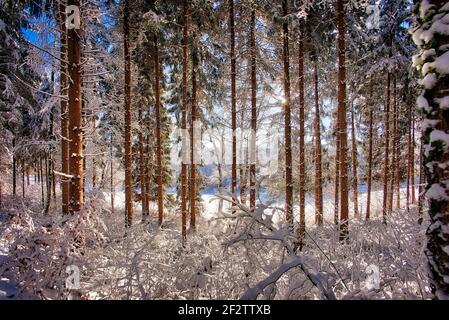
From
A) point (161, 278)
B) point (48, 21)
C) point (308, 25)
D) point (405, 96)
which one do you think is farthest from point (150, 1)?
point (405, 96)

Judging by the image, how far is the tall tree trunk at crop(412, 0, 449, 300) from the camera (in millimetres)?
2734

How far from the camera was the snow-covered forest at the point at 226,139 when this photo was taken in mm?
3313

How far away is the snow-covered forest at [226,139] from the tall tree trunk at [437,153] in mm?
13

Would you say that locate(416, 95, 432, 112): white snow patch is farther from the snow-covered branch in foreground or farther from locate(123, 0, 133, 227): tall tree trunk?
locate(123, 0, 133, 227): tall tree trunk

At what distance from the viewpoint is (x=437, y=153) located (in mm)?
2789

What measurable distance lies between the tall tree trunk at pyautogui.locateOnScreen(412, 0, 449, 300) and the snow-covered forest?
0.01 meters

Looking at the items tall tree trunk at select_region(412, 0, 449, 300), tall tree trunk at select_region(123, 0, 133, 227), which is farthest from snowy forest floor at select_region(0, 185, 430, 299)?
tall tree trunk at select_region(123, 0, 133, 227)

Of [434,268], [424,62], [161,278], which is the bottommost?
[161,278]

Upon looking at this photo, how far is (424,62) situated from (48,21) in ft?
30.6

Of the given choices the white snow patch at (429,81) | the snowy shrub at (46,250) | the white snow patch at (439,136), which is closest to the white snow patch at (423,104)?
the white snow patch at (429,81)

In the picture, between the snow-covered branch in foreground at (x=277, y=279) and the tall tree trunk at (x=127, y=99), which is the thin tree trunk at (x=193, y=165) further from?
the snow-covered branch in foreground at (x=277, y=279)

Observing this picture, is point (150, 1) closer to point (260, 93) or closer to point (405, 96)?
point (260, 93)

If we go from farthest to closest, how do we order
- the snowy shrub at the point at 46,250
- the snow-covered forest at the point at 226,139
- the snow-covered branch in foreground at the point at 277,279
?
the snowy shrub at the point at 46,250, the snow-covered forest at the point at 226,139, the snow-covered branch in foreground at the point at 277,279
